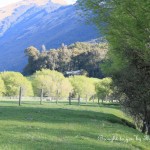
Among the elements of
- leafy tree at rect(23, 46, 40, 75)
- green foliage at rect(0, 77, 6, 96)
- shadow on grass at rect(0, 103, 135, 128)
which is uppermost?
leafy tree at rect(23, 46, 40, 75)

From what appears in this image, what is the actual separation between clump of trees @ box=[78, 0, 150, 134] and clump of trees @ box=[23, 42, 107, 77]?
390ft

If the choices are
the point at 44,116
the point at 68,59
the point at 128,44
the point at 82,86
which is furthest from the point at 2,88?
the point at 128,44

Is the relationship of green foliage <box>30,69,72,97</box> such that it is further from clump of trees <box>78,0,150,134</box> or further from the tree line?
clump of trees <box>78,0,150,134</box>

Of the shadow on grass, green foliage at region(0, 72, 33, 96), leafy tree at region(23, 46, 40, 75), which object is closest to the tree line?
green foliage at region(0, 72, 33, 96)

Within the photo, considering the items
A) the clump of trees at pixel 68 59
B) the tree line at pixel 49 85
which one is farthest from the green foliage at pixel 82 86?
the clump of trees at pixel 68 59

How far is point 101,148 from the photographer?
710 inches

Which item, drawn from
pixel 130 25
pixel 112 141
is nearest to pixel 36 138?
pixel 112 141

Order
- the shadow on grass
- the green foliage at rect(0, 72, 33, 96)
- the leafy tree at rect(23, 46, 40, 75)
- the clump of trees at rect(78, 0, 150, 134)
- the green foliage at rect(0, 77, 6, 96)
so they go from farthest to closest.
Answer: the leafy tree at rect(23, 46, 40, 75), the green foliage at rect(0, 72, 33, 96), the green foliage at rect(0, 77, 6, 96), the shadow on grass, the clump of trees at rect(78, 0, 150, 134)

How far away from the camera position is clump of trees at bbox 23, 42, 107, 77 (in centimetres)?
15914

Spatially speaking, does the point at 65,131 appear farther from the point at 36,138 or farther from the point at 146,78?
the point at 146,78

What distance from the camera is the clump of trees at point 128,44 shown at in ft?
64.8

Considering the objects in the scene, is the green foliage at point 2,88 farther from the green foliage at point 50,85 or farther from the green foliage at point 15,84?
the green foliage at point 50,85

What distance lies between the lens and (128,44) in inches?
959

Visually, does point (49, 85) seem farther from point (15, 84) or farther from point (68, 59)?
point (68, 59)
